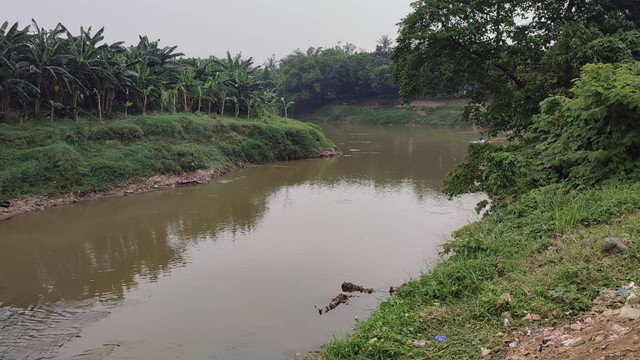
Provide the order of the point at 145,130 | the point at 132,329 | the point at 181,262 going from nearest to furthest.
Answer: the point at 132,329, the point at 181,262, the point at 145,130

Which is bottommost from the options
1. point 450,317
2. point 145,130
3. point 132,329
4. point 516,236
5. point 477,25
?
point 132,329

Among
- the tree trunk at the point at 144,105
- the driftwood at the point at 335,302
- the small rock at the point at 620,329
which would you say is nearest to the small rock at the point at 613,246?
the small rock at the point at 620,329

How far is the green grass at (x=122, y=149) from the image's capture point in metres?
19.4

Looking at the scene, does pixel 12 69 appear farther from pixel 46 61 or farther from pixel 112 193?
pixel 112 193

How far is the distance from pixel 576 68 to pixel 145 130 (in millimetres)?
20798

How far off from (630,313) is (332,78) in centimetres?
6293

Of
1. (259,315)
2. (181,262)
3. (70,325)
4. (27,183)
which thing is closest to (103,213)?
(27,183)

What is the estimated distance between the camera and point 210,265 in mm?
12531

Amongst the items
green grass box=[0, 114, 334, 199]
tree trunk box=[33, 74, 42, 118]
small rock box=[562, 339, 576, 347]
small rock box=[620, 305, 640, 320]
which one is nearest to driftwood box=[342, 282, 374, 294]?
small rock box=[562, 339, 576, 347]

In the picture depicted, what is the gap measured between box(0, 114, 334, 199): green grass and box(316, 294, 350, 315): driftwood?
1459cm

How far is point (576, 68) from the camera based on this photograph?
1046cm

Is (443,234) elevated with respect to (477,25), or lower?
lower

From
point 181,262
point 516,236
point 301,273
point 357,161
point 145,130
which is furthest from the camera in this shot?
point 357,161

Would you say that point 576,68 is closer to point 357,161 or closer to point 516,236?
point 516,236
